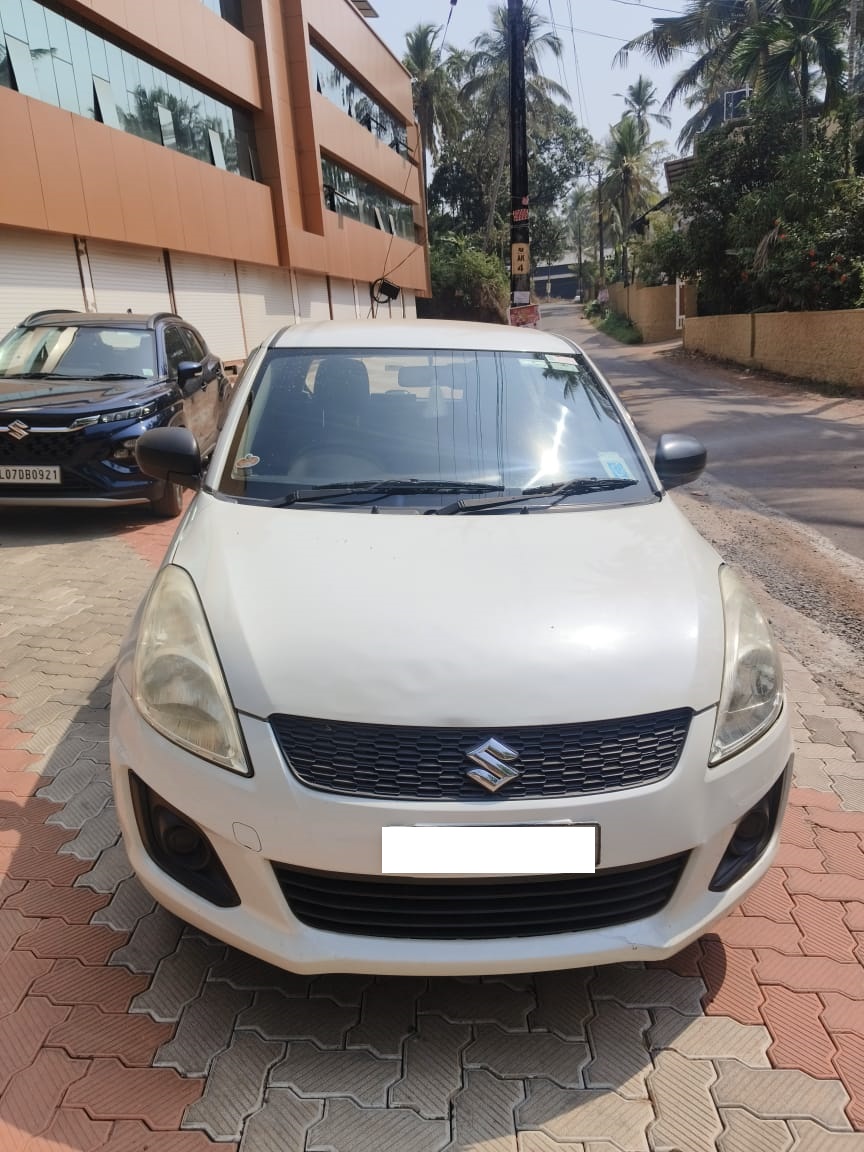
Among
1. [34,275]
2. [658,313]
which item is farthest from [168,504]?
[658,313]

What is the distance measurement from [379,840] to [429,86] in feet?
156

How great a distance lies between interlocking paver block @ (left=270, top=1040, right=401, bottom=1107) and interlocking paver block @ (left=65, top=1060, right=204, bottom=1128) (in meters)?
0.21

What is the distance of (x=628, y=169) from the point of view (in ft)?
A: 163

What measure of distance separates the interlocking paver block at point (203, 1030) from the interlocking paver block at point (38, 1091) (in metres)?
0.20

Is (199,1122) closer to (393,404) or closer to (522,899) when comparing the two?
(522,899)

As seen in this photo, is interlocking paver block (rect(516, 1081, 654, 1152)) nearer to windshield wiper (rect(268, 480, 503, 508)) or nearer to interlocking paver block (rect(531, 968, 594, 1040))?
interlocking paver block (rect(531, 968, 594, 1040))

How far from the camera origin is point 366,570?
7.37 ft

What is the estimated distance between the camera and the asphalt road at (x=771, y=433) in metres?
7.84

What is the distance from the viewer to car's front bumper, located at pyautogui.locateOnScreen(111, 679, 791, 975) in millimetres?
1788

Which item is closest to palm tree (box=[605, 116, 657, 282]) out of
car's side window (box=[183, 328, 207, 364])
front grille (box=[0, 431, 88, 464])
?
car's side window (box=[183, 328, 207, 364])

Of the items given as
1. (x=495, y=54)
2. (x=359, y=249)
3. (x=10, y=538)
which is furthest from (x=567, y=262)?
(x=10, y=538)

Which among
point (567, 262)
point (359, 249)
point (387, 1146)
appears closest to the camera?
point (387, 1146)

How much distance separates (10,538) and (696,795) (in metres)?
6.15

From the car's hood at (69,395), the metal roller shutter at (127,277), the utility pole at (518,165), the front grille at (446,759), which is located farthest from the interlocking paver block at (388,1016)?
the metal roller shutter at (127,277)
